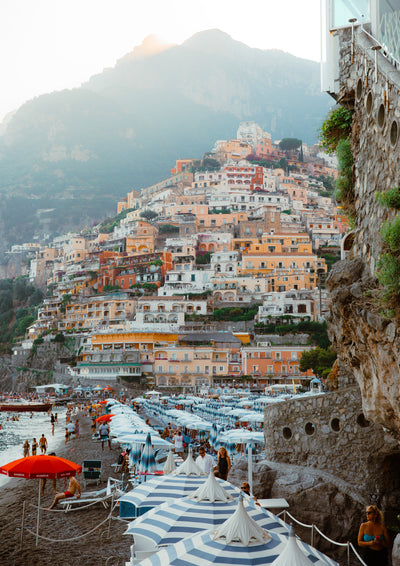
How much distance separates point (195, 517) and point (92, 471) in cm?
913

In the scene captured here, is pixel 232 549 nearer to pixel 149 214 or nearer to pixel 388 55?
pixel 388 55

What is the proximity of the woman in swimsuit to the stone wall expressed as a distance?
322cm

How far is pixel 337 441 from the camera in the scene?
33.1 ft

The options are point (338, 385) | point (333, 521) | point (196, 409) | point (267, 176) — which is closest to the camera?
point (333, 521)

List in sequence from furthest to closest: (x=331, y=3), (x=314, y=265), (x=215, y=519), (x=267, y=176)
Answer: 1. (x=267, y=176)
2. (x=314, y=265)
3. (x=331, y=3)
4. (x=215, y=519)

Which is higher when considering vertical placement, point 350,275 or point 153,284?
point 153,284

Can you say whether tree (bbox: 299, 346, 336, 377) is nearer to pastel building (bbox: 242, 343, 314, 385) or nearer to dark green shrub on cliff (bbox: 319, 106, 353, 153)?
pastel building (bbox: 242, 343, 314, 385)

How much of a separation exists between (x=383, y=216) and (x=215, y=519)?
4.01 meters

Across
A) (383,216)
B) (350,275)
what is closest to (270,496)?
(350,275)

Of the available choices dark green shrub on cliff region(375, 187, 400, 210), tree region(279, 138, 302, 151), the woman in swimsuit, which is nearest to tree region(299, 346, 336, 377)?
the woman in swimsuit

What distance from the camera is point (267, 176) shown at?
367 ft

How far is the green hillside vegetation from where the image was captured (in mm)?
89188

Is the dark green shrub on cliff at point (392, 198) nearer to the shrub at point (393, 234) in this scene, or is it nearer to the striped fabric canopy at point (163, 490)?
the shrub at point (393, 234)

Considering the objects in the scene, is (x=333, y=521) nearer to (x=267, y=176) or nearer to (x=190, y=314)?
(x=190, y=314)
